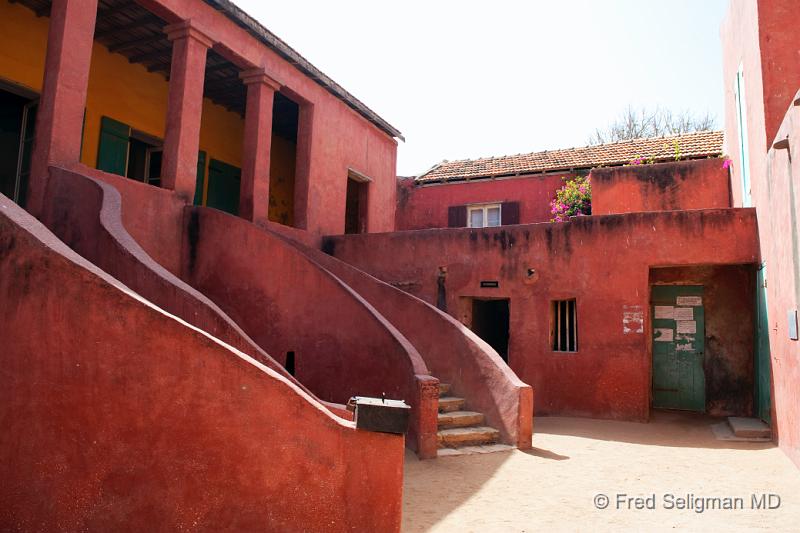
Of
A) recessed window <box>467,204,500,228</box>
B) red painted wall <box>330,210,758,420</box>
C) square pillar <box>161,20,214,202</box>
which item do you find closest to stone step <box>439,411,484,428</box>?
red painted wall <box>330,210,758,420</box>

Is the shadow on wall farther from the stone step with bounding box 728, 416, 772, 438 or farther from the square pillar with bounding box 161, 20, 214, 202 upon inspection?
the square pillar with bounding box 161, 20, 214, 202

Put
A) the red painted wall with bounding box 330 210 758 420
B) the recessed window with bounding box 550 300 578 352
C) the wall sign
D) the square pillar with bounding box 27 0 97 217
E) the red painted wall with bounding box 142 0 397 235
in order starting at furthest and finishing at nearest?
the recessed window with bounding box 550 300 578 352 < the wall sign < the red painted wall with bounding box 330 210 758 420 < the red painted wall with bounding box 142 0 397 235 < the square pillar with bounding box 27 0 97 217

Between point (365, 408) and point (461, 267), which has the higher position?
point (461, 267)

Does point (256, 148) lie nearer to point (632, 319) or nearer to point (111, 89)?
point (111, 89)

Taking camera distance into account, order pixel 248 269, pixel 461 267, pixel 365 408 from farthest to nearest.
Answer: pixel 461 267 → pixel 248 269 → pixel 365 408

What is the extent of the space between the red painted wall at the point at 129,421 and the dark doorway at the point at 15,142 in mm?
6541

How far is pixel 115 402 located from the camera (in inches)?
Result: 145

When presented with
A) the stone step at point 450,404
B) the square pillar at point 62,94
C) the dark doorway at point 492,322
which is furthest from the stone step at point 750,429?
the square pillar at point 62,94

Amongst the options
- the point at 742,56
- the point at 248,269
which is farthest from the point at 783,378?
the point at 248,269

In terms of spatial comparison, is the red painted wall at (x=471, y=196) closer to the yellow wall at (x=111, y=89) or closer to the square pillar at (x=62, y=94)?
the yellow wall at (x=111, y=89)

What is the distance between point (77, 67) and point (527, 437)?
7.54m

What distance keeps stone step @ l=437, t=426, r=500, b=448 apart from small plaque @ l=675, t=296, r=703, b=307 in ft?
18.8

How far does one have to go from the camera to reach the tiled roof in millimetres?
15345

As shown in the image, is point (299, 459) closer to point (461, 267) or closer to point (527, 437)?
point (527, 437)
